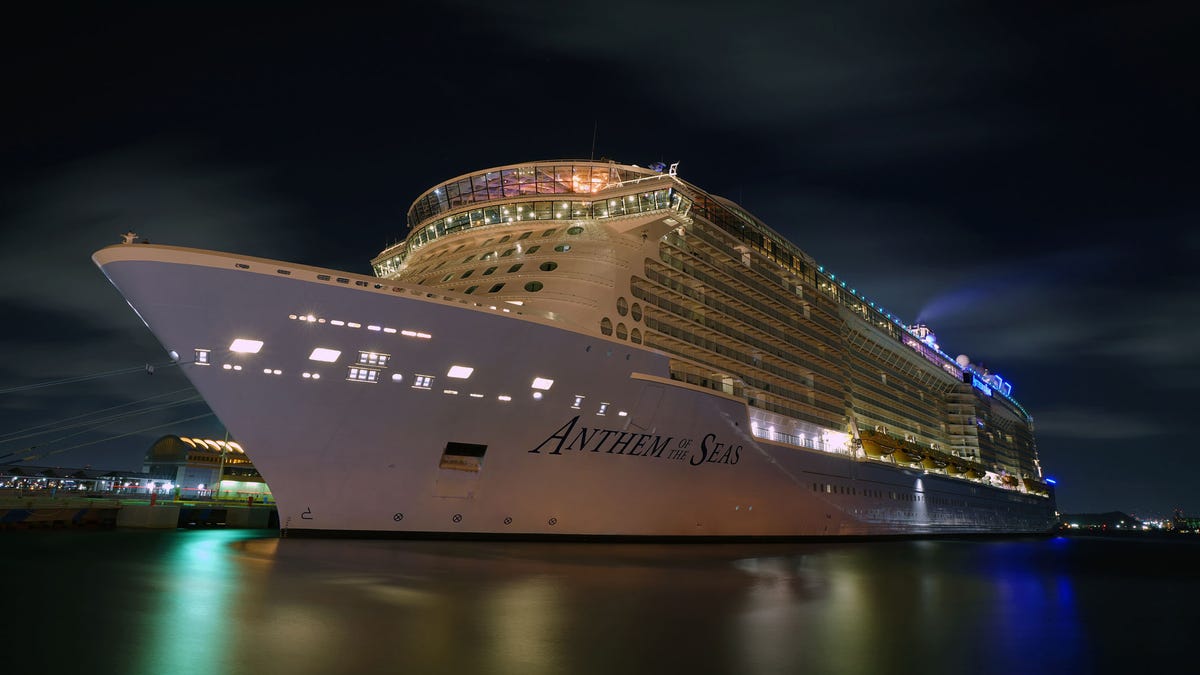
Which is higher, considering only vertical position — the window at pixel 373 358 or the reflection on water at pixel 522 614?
the window at pixel 373 358

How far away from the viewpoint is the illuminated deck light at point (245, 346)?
16609mm

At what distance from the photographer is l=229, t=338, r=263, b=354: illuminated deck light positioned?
1661 cm

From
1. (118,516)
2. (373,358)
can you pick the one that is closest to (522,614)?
(373,358)

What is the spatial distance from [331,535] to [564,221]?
12.9 metres

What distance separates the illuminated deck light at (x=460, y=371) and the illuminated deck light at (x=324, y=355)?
8.77 ft

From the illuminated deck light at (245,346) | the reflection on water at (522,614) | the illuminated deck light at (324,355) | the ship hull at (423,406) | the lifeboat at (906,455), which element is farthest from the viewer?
the lifeboat at (906,455)

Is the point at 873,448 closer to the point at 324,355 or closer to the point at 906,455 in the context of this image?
the point at 906,455

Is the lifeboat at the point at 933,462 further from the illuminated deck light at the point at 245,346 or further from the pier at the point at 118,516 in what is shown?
the illuminated deck light at the point at 245,346

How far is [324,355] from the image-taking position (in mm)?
16969

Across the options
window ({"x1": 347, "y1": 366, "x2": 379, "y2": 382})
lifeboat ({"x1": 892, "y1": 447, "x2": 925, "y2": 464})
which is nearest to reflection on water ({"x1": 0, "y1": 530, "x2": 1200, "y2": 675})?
window ({"x1": 347, "y1": 366, "x2": 379, "y2": 382})

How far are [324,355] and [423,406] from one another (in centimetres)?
268

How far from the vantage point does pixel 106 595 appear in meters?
10.0

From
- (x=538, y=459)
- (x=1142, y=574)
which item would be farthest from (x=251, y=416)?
(x=1142, y=574)

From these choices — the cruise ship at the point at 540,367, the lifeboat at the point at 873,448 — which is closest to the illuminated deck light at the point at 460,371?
the cruise ship at the point at 540,367
